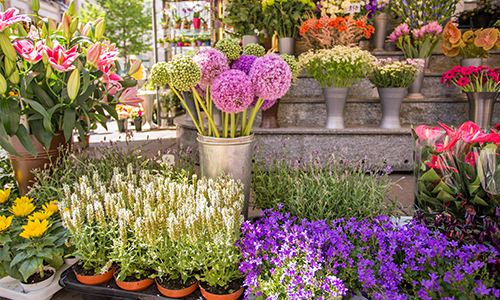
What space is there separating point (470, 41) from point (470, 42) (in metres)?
0.01

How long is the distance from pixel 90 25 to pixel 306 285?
138cm

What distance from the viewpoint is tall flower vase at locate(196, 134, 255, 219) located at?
1.29 metres

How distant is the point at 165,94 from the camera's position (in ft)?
17.8

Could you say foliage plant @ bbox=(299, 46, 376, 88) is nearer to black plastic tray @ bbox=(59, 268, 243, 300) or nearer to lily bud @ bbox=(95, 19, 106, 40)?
lily bud @ bbox=(95, 19, 106, 40)

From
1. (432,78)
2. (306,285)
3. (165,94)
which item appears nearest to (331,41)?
(432,78)

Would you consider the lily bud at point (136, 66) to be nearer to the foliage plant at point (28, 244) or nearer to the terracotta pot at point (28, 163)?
the terracotta pot at point (28, 163)

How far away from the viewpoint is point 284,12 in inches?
123

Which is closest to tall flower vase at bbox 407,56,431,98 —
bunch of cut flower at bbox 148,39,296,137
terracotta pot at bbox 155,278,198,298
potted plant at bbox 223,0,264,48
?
potted plant at bbox 223,0,264,48

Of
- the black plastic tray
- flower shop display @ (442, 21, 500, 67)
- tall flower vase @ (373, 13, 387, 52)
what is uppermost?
tall flower vase @ (373, 13, 387, 52)

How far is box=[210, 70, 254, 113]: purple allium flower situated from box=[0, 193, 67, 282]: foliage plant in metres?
0.71

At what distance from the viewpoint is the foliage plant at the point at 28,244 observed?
1073 mm

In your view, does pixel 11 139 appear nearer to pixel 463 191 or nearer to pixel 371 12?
pixel 463 191

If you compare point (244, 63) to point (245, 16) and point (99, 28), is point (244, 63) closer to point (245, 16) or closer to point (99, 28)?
point (99, 28)

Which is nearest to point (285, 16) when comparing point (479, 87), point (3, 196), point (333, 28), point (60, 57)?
point (333, 28)
